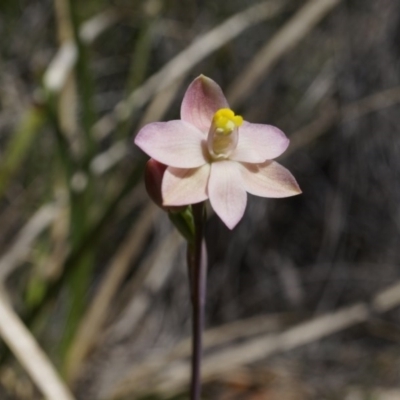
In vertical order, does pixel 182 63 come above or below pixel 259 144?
above

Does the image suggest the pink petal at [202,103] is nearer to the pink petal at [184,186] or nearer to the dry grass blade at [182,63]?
the pink petal at [184,186]

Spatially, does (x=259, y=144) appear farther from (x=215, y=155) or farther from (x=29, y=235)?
(x=29, y=235)

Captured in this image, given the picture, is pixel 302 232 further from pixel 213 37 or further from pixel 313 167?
pixel 213 37

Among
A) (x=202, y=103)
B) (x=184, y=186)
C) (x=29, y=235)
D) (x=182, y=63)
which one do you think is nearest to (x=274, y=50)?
(x=182, y=63)

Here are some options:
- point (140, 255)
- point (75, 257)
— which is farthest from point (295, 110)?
point (75, 257)

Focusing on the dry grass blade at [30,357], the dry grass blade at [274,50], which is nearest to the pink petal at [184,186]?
the dry grass blade at [30,357]

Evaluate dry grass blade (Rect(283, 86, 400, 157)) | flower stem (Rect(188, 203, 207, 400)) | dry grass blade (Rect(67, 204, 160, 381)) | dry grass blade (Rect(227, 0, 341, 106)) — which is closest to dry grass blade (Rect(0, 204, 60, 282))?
dry grass blade (Rect(67, 204, 160, 381))
